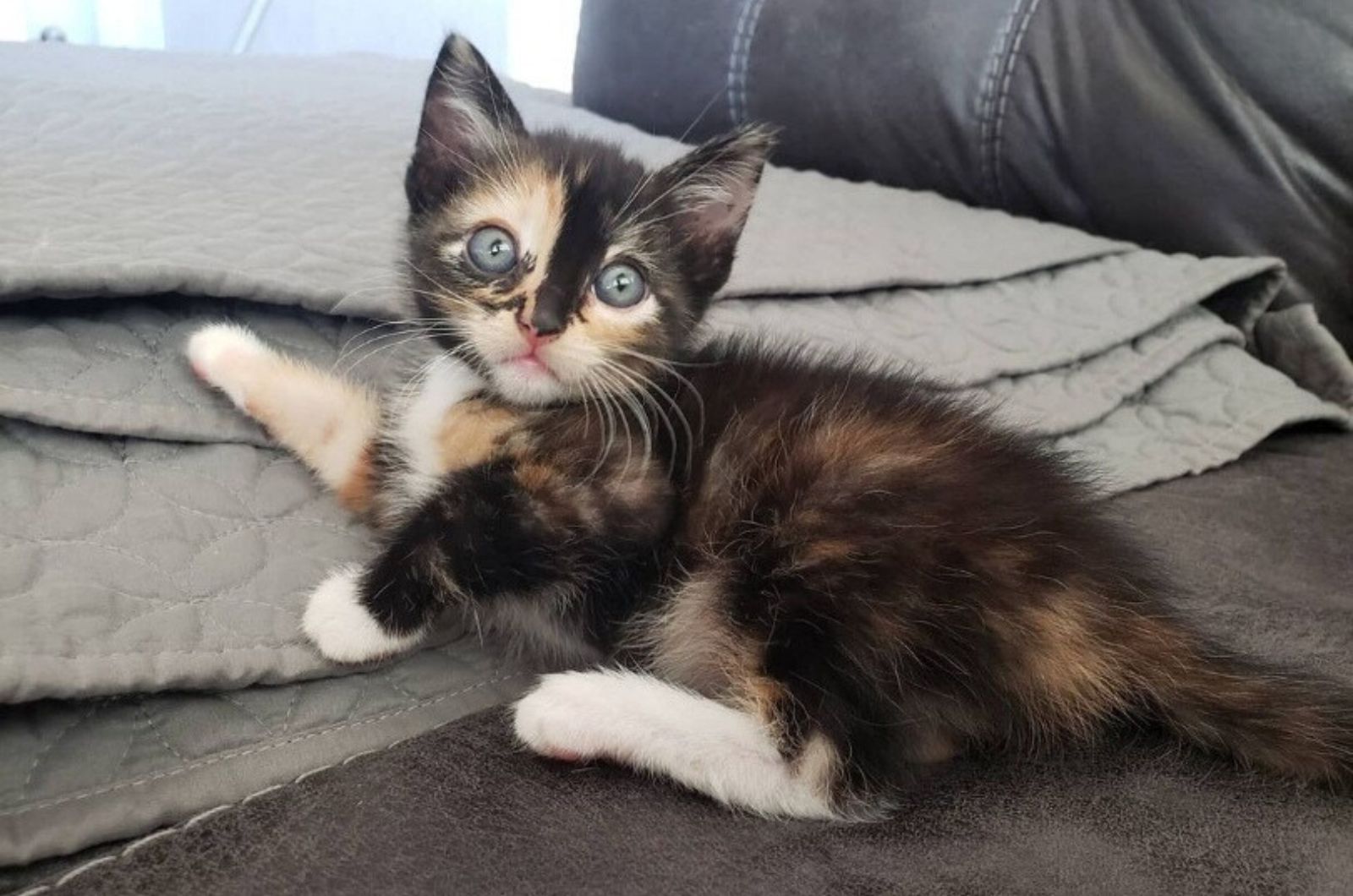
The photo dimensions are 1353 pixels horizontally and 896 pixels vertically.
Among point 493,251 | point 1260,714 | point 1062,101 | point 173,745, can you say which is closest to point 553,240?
point 493,251

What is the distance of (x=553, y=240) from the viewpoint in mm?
876

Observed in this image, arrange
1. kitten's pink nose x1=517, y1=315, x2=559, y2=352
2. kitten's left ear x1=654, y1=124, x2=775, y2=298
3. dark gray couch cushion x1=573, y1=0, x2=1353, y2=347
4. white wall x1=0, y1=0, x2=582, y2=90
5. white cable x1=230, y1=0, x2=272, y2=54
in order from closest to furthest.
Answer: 1. kitten's pink nose x1=517, y1=315, x2=559, y2=352
2. kitten's left ear x1=654, y1=124, x2=775, y2=298
3. dark gray couch cushion x1=573, y1=0, x2=1353, y2=347
4. white wall x1=0, y1=0, x2=582, y2=90
5. white cable x1=230, y1=0, x2=272, y2=54

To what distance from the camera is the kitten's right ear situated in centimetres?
93

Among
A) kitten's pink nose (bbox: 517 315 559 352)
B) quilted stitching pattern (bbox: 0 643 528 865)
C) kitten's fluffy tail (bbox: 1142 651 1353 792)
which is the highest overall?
kitten's pink nose (bbox: 517 315 559 352)

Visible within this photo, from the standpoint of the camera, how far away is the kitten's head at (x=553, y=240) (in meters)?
0.86

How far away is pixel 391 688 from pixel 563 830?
0.64ft

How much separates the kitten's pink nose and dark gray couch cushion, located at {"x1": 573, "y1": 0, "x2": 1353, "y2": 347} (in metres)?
1.13

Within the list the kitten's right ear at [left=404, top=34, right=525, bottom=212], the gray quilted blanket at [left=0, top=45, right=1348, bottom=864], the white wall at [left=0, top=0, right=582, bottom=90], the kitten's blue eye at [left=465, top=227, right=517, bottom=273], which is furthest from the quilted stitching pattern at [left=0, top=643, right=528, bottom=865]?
the white wall at [left=0, top=0, right=582, bottom=90]

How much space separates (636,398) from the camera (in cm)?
90

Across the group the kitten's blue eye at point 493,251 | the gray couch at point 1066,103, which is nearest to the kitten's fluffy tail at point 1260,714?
the kitten's blue eye at point 493,251

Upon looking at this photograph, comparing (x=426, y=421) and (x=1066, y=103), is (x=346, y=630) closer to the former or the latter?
(x=426, y=421)

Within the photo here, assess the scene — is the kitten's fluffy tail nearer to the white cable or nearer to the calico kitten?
the calico kitten

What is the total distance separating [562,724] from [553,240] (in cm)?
39

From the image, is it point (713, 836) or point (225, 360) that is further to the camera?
point (225, 360)
